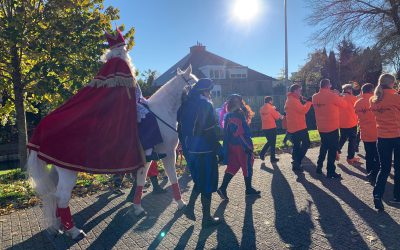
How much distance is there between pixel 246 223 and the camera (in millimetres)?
5035

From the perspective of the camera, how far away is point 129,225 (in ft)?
17.2

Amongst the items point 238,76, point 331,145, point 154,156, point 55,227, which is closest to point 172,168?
point 154,156

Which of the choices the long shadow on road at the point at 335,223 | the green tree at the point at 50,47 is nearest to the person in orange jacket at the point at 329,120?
the long shadow on road at the point at 335,223

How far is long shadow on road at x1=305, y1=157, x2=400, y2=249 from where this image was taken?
418 cm

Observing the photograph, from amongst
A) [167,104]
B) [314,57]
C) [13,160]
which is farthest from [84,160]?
[314,57]

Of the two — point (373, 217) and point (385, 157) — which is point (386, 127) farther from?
point (373, 217)

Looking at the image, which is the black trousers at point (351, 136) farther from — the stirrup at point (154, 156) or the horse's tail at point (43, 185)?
the horse's tail at point (43, 185)

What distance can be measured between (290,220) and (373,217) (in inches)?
48.6

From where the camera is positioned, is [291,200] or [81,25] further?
[81,25]

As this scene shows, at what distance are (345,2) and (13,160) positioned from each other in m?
21.0

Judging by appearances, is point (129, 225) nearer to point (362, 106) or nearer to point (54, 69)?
point (362, 106)

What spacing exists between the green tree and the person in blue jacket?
5.89m

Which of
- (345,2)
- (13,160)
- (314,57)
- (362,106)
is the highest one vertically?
(314,57)

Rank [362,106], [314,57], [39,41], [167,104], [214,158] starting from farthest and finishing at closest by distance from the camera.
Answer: [314,57]
[39,41]
[362,106]
[167,104]
[214,158]
